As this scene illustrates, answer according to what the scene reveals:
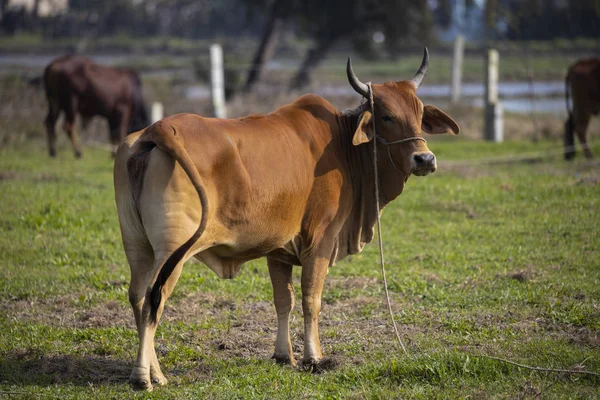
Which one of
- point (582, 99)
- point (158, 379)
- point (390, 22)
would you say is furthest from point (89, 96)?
point (390, 22)

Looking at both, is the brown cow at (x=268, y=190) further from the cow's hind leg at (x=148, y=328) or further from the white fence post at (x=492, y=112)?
the white fence post at (x=492, y=112)

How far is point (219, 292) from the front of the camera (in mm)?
7355

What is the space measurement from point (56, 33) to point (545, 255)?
39214 mm

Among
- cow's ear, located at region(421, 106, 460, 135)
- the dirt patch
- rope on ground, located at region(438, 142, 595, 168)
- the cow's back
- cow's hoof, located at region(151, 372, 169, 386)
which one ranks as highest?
cow's ear, located at region(421, 106, 460, 135)

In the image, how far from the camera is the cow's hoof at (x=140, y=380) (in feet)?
16.5

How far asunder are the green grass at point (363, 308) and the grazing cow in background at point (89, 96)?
465 centimetres

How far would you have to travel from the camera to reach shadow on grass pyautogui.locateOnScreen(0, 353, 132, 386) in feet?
17.6

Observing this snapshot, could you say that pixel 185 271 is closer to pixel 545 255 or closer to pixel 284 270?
pixel 284 270

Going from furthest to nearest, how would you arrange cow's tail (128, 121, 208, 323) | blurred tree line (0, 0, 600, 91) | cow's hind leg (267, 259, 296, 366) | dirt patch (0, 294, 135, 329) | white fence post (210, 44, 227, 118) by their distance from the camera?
blurred tree line (0, 0, 600, 91), white fence post (210, 44, 227, 118), dirt patch (0, 294, 135, 329), cow's hind leg (267, 259, 296, 366), cow's tail (128, 121, 208, 323)

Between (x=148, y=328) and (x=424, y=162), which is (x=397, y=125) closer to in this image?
(x=424, y=162)

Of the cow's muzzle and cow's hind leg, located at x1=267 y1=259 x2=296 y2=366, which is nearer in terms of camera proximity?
the cow's muzzle

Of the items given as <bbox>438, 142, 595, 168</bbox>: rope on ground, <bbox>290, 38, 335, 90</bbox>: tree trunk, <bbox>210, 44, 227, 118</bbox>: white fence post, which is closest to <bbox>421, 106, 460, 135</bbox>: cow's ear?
<bbox>438, 142, 595, 168</bbox>: rope on ground

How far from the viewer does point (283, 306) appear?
5930 mm

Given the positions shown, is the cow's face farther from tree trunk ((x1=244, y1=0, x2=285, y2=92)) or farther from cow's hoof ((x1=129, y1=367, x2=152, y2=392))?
tree trunk ((x1=244, y1=0, x2=285, y2=92))
